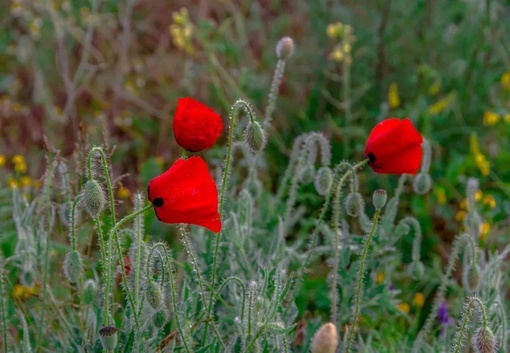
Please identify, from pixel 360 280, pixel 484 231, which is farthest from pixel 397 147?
pixel 484 231

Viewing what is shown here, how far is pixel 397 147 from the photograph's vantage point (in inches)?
60.9

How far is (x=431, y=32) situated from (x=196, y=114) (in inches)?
90.4

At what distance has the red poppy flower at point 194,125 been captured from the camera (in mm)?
1539

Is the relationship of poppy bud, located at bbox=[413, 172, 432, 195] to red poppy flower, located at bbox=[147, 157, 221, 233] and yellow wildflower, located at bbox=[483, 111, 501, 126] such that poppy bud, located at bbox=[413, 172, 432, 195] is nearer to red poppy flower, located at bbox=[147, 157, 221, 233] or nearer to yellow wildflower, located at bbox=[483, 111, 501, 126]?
red poppy flower, located at bbox=[147, 157, 221, 233]

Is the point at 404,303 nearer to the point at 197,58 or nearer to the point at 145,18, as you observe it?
the point at 197,58

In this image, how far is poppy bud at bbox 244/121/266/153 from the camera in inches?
65.6

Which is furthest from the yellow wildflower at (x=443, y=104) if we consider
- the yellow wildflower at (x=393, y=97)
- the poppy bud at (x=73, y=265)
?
the poppy bud at (x=73, y=265)

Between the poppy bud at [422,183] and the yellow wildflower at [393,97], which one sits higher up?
the yellow wildflower at [393,97]

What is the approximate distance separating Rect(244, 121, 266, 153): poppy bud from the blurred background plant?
3.02 ft

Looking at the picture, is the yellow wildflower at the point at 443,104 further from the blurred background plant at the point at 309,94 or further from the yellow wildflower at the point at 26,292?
the yellow wildflower at the point at 26,292

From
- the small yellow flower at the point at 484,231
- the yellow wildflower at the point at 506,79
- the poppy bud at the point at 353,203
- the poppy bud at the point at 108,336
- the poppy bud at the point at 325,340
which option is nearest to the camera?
the poppy bud at the point at 325,340

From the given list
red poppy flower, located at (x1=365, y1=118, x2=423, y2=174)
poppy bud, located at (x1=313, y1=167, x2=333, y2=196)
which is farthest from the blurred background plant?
red poppy flower, located at (x1=365, y1=118, x2=423, y2=174)

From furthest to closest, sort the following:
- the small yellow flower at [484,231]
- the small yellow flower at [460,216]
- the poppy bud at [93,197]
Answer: the small yellow flower at [460,216]
the small yellow flower at [484,231]
the poppy bud at [93,197]

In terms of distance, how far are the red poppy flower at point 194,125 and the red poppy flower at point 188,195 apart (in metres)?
0.11
